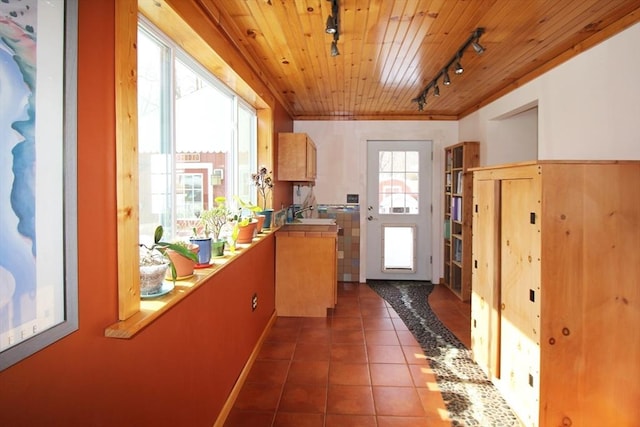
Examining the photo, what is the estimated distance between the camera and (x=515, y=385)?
2.26m

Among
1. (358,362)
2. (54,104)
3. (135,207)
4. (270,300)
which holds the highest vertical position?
(54,104)

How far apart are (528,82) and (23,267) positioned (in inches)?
149

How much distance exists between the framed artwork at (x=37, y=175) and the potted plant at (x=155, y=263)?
1.52 feet

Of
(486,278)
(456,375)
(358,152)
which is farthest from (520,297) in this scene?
(358,152)

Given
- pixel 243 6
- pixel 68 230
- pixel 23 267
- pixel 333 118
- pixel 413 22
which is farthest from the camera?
pixel 333 118

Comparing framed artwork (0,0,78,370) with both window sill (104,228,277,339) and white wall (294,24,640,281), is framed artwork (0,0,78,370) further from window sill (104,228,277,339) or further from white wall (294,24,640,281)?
white wall (294,24,640,281)

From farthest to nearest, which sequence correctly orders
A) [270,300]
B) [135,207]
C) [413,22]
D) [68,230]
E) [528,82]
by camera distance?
1. [270,300]
2. [528,82]
3. [413,22]
4. [135,207]
5. [68,230]

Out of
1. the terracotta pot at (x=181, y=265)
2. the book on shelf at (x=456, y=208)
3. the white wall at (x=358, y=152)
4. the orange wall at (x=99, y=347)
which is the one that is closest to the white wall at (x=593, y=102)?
the book on shelf at (x=456, y=208)

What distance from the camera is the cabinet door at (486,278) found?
2.50m

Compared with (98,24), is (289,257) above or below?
below

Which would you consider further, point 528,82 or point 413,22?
point 528,82

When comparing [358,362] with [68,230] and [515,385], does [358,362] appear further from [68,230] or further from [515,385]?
[68,230]

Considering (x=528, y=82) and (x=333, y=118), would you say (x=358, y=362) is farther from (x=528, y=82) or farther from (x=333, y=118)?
(x=333, y=118)

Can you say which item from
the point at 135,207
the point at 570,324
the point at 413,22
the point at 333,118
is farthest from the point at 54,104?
the point at 333,118
